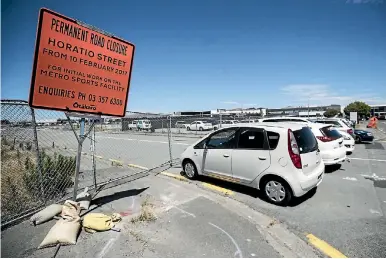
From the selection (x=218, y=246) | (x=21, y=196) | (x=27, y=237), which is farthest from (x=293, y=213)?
(x=21, y=196)

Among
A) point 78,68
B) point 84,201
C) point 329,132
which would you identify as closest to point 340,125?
point 329,132

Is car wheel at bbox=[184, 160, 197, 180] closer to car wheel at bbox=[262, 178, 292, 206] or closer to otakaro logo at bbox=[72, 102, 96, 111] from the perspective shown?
car wheel at bbox=[262, 178, 292, 206]

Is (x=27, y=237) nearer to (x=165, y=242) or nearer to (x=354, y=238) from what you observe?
(x=165, y=242)

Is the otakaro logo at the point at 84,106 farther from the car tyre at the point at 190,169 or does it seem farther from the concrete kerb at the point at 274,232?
the car tyre at the point at 190,169

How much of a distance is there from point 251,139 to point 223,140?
0.97m

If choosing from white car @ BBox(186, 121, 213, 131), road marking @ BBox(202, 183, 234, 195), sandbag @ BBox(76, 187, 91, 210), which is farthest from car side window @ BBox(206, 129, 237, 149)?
white car @ BBox(186, 121, 213, 131)

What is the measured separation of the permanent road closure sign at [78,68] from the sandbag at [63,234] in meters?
1.83

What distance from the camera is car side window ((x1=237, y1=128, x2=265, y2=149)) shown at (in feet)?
19.3

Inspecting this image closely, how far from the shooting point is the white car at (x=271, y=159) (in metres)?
5.37

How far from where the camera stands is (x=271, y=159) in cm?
559

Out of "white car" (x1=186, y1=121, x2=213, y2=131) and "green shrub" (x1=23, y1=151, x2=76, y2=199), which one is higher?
"white car" (x1=186, y1=121, x2=213, y2=131)

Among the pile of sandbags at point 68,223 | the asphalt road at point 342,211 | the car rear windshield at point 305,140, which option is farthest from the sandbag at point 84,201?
the car rear windshield at point 305,140

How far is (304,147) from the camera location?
5641 mm

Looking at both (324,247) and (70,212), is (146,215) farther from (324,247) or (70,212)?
(324,247)
